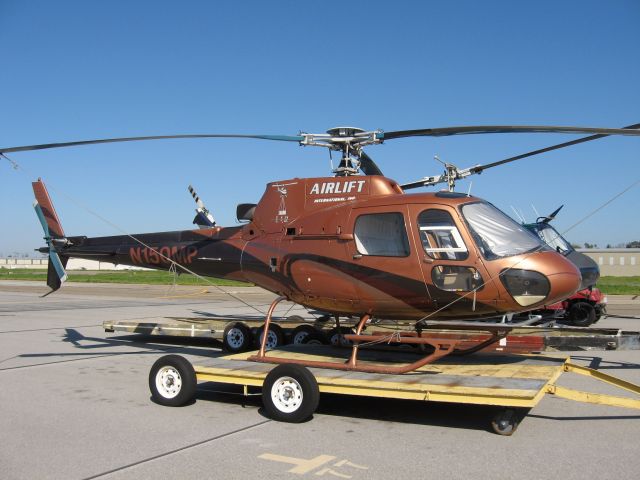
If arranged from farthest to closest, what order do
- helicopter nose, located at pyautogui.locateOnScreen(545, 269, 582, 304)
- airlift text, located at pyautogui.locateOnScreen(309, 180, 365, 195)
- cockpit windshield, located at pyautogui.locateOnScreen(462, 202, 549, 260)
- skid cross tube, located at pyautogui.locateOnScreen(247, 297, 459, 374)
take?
airlift text, located at pyautogui.locateOnScreen(309, 180, 365, 195) → cockpit windshield, located at pyautogui.locateOnScreen(462, 202, 549, 260) → skid cross tube, located at pyautogui.locateOnScreen(247, 297, 459, 374) → helicopter nose, located at pyautogui.locateOnScreen(545, 269, 582, 304)

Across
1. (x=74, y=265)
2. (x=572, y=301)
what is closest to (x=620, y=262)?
(x=572, y=301)

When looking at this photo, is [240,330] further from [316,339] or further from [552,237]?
[552,237]

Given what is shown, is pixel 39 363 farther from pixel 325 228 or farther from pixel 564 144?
pixel 564 144

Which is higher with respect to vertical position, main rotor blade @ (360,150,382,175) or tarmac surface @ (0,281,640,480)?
main rotor blade @ (360,150,382,175)

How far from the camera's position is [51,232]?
13.8m

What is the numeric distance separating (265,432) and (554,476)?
3.12m

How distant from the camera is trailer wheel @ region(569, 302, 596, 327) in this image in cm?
1753

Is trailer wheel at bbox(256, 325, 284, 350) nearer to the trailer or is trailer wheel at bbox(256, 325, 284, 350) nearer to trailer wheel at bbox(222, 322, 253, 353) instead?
the trailer

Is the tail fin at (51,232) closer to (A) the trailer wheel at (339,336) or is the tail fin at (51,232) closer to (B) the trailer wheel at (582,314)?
(A) the trailer wheel at (339,336)

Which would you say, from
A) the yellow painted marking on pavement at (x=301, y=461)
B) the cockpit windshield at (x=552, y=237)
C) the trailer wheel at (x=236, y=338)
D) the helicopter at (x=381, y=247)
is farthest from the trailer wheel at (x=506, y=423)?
the cockpit windshield at (x=552, y=237)

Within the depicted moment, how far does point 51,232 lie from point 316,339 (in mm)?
6611

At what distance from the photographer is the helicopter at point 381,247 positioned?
7.84 metres

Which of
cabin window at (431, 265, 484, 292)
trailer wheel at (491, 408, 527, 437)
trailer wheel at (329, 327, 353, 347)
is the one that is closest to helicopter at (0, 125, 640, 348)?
cabin window at (431, 265, 484, 292)

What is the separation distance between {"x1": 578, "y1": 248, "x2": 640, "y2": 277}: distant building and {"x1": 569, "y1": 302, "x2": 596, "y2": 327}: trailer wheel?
61.2 metres
